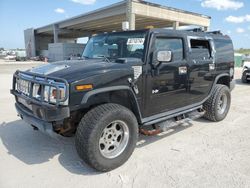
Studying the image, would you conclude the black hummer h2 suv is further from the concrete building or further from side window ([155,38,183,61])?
the concrete building

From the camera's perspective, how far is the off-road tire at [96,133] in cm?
291

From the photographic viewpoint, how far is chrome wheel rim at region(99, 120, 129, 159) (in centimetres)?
322

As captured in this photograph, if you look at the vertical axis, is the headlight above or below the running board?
above

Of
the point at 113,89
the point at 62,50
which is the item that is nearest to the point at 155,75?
the point at 113,89

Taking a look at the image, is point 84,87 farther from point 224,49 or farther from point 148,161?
point 224,49

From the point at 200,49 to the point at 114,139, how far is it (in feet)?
8.52

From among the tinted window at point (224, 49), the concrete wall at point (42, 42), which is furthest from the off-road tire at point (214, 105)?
the concrete wall at point (42, 42)

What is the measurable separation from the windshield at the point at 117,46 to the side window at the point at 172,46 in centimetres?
30

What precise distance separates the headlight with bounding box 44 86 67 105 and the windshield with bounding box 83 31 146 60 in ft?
4.24

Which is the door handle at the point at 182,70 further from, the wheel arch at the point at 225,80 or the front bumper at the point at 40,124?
the front bumper at the point at 40,124

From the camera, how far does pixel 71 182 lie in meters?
2.88

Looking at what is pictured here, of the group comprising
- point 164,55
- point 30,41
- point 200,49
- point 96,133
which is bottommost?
point 96,133

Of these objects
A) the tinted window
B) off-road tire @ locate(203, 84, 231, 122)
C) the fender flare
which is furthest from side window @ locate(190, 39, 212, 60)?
the fender flare

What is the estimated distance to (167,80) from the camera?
3.85 metres
